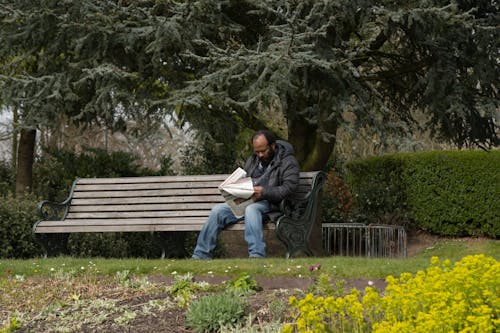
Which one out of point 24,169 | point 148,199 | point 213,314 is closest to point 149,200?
point 148,199

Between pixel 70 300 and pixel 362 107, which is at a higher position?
pixel 362 107

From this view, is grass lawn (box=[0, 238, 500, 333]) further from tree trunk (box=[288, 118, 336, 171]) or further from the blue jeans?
tree trunk (box=[288, 118, 336, 171])

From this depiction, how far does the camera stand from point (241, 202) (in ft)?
24.0

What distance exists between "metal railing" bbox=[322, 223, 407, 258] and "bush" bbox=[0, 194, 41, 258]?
4845mm

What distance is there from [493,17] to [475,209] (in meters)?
3.81

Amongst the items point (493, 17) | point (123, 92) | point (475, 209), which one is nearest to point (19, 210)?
point (123, 92)

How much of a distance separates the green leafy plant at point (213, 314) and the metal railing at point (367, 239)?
6.96 metres

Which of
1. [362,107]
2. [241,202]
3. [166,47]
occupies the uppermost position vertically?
[166,47]

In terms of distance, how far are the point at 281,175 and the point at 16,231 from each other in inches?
133

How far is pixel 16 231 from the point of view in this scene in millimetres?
8586

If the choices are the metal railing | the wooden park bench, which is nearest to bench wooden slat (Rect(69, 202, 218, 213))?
the wooden park bench

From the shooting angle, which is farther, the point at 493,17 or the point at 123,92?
the point at 493,17

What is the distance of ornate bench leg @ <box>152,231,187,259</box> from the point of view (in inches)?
326

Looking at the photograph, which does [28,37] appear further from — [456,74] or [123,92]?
[456,74]
